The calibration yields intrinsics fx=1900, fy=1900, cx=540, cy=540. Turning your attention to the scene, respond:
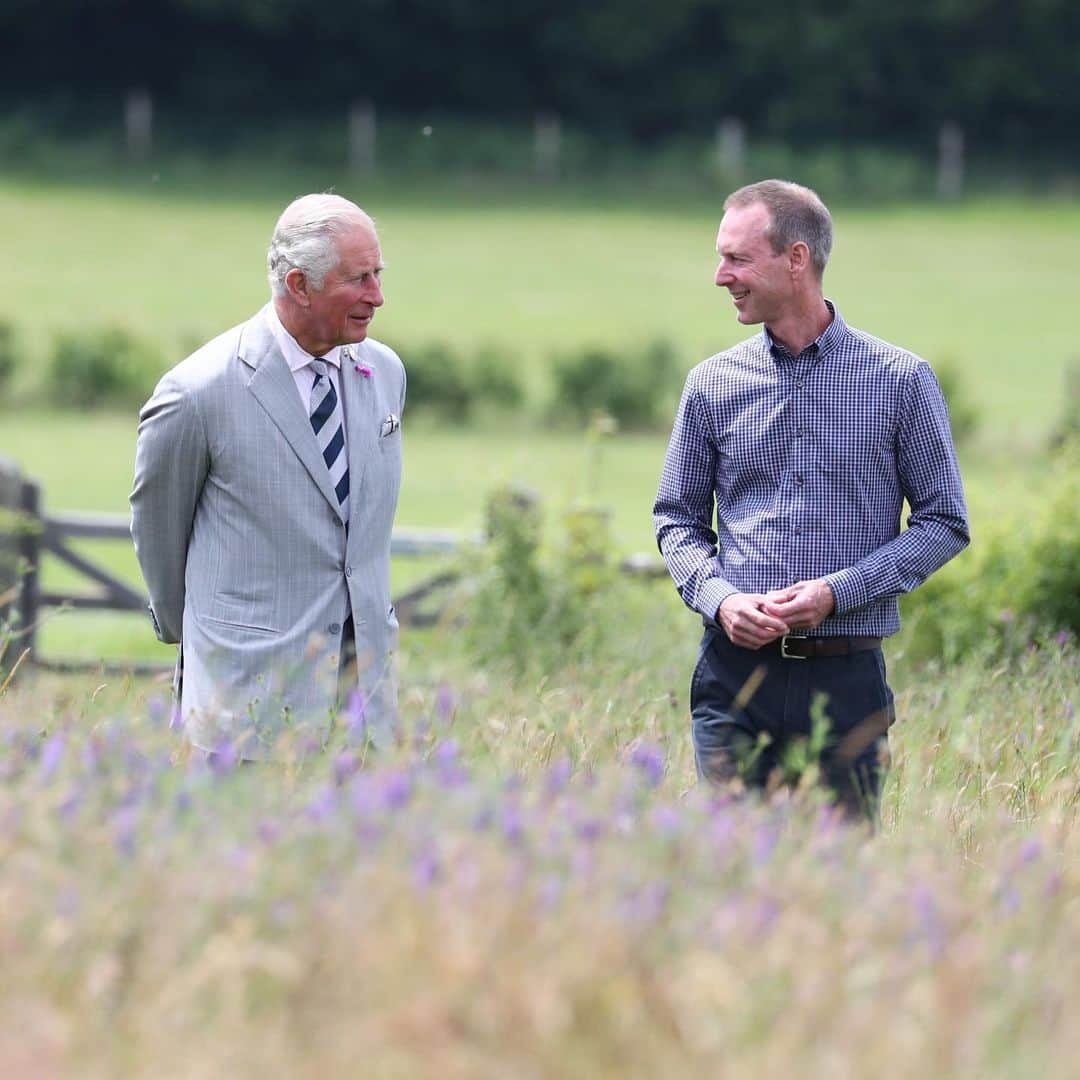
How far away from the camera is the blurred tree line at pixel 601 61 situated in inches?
1879

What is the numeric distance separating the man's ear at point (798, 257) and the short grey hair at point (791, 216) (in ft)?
0.03

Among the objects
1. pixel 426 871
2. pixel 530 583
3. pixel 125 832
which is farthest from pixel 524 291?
pixel 426 871

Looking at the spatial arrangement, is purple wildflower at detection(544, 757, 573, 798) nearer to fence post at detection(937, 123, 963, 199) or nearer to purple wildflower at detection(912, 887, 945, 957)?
purple wildflower at detection(912, 887, 945, 957)

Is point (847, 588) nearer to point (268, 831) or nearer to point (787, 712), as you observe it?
point (787, 712)

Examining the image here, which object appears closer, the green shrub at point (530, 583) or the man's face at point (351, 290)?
the man's face at point (351, 290)

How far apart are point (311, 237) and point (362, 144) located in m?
41.2

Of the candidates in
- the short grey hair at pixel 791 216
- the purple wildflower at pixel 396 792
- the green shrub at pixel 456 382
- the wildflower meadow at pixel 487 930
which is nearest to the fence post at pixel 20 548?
the short grey hair at pixel 791 216

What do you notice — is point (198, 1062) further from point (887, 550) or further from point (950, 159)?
point (950, 159)

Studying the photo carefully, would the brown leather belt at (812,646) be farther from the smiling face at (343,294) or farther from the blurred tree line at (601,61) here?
the blurred tree line at (601,61)

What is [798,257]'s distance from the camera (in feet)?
14.3

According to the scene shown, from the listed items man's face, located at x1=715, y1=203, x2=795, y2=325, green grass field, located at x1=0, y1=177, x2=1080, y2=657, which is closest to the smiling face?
man's face, located at x1=715, y1=203, x2=795, y2=325

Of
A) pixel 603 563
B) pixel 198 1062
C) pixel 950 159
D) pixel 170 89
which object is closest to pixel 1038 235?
pixel 950 159

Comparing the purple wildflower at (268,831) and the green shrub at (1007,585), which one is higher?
the purple wildflower at (268,831)

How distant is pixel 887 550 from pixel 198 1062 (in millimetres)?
2525
